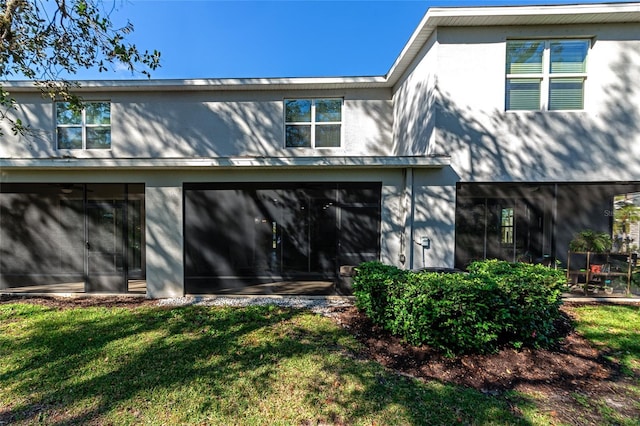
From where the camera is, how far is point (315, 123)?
8.69 m

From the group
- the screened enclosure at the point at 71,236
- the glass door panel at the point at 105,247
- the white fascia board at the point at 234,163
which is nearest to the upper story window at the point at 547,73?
the white fascia board at the point at 234,163

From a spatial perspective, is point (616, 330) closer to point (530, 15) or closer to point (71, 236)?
point (530, 15)

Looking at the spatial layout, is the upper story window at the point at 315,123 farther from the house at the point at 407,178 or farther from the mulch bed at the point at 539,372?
the mulch bed at the point at 539,372

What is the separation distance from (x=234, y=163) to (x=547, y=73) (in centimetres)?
698

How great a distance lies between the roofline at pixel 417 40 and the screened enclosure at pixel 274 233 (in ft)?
10.7

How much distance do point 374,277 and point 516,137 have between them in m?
4.69

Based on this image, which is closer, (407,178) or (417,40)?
(407,178)

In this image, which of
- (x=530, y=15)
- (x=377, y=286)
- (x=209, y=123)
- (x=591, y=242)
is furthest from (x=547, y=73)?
(x=209, y=123)

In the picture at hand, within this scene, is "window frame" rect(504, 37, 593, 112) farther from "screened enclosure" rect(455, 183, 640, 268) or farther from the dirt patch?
the dirt patch

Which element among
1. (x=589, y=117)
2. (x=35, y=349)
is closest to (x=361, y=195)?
→ (x=589, y=117)

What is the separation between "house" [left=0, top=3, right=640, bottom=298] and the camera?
20.7 feet

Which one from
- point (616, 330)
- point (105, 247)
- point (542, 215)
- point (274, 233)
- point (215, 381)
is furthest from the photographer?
point (274, 233)

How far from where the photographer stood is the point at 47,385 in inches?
131

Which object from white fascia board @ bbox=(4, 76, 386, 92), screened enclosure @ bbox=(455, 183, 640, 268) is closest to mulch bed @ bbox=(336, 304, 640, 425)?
screened enclosure @ bbox=(455, 183, 640, 268)
